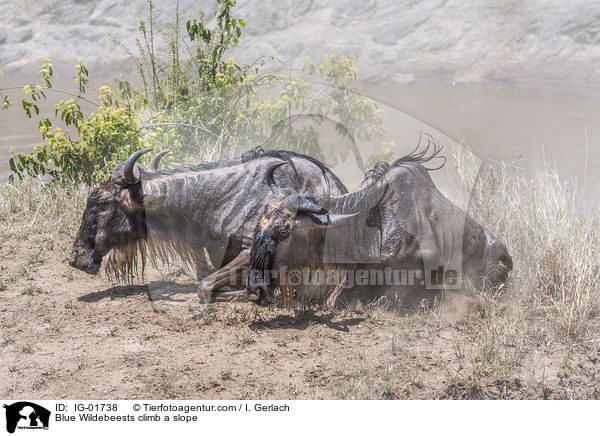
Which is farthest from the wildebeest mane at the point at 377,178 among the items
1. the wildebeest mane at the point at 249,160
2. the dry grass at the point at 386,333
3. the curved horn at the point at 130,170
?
the curved horn at the point at 130,170

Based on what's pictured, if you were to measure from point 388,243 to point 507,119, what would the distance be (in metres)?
11.7

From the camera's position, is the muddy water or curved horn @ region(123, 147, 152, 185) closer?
curved horn @ region(123, 147, 152, 185)

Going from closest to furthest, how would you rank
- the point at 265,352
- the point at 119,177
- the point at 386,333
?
the point at 265,352 < the point at 386,333 < the point at 119,177

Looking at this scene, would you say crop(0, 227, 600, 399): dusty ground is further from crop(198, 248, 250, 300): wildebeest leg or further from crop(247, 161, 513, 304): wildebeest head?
crop(247, 161, 513, 304): wildebeest head

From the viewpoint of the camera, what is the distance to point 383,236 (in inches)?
222

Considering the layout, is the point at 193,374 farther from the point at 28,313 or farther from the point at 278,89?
the point at 278,89

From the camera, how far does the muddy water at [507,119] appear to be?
14.0 meters

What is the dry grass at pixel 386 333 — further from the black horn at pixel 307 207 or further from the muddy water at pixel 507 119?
the muddy water at pixel 507 119

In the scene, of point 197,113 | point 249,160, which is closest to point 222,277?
point 249,160

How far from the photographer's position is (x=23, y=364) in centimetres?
488

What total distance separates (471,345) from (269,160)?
265 centimetres
